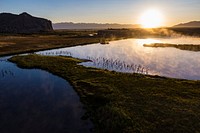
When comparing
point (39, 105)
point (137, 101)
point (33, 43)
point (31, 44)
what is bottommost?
point (39, 105)

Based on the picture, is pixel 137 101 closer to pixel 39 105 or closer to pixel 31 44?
pixel 39 105

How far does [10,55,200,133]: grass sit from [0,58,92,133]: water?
1.65 m

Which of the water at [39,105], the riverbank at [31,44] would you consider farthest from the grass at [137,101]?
the riverbank at [31,44]

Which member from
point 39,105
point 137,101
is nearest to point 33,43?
point 39,105

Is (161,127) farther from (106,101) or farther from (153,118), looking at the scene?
(106,101)

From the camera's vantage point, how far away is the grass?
67.9ft

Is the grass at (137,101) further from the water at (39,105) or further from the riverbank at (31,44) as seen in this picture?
the riverbank at (31,44)

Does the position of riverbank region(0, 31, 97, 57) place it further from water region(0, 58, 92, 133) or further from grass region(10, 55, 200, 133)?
grass region(10, 55, 200, 133)

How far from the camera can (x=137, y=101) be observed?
85.3ft

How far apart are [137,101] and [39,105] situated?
12543 mm

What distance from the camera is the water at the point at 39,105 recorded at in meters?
22.1

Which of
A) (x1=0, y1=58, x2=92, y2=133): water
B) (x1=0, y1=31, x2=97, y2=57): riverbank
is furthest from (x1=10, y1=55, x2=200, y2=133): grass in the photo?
(x1=0, y1=31, x2=97, y2=57): riverbank

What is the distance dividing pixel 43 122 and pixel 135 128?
9837 mm

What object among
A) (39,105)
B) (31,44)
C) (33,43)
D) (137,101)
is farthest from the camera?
(33,43)
